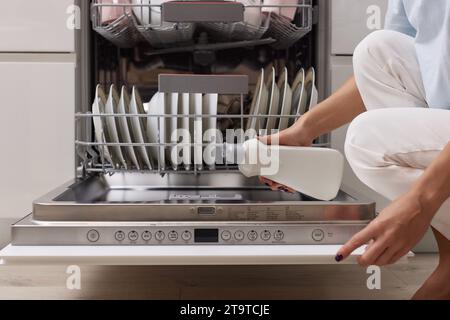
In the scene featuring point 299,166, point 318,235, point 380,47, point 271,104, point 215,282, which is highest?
point 380,47

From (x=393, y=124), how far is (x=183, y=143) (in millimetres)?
460

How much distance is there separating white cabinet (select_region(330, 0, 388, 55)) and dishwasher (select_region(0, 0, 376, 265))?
0.16 ft

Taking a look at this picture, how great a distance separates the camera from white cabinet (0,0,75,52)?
1360 millimetres

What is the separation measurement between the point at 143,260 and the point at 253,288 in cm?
34

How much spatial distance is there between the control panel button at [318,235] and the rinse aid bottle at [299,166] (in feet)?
0.31

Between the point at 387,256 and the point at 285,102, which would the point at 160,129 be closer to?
the point at 285,102

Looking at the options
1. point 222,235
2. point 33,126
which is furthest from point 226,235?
point 33,126

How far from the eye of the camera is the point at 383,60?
105cm

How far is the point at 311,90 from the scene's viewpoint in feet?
4.16

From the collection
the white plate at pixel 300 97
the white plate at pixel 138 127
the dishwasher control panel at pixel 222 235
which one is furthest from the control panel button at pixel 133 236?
the white plate at pixel 300 97

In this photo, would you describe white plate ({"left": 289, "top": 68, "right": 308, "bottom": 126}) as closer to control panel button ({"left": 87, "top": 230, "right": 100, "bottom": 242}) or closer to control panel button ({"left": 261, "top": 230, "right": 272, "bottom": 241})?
control panel button ({"left": 261, "top": 230, "right": 272, "bottom": 241})

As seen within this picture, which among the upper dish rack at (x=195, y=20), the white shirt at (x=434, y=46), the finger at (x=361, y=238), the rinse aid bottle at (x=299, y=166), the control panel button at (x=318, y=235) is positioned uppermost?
the upper dish rack at (x=195, y=20)

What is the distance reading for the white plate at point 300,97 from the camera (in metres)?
1.27

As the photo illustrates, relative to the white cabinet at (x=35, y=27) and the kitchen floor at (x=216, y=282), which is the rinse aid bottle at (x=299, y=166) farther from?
the white cabinet at (x=35, y=27)
